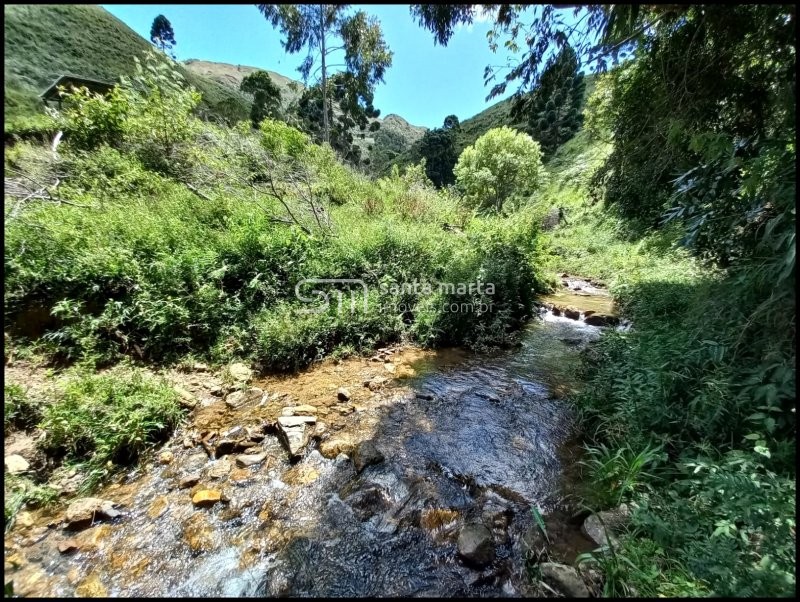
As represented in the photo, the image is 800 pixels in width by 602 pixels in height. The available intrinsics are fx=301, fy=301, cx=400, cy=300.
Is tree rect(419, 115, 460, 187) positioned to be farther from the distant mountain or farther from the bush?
the bush

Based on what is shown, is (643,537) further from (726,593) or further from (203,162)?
(203,162)

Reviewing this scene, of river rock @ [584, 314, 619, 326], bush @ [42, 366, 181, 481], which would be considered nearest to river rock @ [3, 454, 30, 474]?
bush @ [42, 366, 181, 481]

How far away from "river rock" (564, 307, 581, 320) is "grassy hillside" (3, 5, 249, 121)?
11275mm

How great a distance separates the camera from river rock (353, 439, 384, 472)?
123 inches

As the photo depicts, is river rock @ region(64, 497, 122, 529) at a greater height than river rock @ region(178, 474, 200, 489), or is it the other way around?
river rock @ region(64, 497, 122, 529)

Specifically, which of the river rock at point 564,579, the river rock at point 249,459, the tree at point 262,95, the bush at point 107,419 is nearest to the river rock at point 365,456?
the river rock at point 249,459

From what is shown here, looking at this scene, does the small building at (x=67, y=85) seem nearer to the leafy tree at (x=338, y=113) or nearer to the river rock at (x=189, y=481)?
the leafy tree at (x=338, y=113)

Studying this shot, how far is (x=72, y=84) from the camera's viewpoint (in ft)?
31.3

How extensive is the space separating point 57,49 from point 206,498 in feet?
80.4

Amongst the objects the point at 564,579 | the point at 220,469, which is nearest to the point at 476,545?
the point at 564,579

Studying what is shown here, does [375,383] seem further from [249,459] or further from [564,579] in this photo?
[564,579]

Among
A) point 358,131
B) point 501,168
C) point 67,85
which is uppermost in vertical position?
point 358,131

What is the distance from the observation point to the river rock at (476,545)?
2234 mm

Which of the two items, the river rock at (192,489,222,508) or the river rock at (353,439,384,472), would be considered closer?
the river rock at (192,489,222,508)
